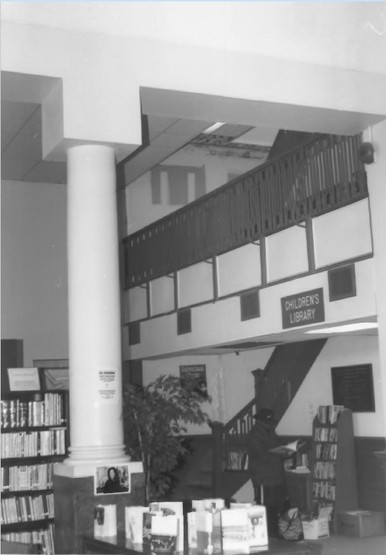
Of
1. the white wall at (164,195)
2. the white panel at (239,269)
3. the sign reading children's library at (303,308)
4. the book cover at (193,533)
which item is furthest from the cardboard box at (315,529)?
the white wall at (164,195)

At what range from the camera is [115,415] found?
728 centimetres

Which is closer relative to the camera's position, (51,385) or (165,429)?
(165,429)

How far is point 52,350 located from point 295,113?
298 inches

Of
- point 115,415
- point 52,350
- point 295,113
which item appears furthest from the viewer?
point 52,350

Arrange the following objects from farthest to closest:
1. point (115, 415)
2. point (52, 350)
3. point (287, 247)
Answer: point (52, 350)
point (287, 247)
point (115, 415)

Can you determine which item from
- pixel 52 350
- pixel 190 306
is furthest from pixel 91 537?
pixel 52 350

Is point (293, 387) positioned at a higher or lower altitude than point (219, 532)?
higher

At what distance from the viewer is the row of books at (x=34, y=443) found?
9445mm

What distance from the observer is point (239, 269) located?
10.5m

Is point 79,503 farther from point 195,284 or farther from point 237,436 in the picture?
point 237,436

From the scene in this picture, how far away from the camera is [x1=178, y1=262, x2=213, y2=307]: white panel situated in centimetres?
1130

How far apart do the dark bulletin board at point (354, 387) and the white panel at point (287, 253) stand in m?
2.94

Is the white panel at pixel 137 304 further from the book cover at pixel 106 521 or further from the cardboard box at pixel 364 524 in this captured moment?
the book cover at pixel 106 521

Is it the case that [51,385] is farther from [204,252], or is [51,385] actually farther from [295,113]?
[295,113]
